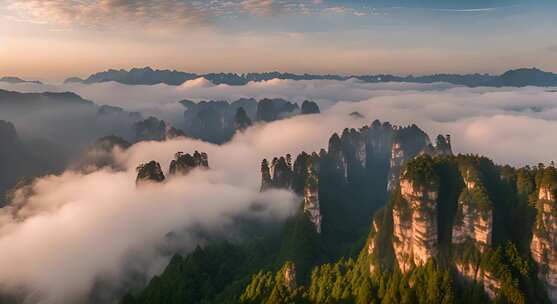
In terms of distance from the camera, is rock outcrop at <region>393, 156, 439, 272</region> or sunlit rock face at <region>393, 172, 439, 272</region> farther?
rock outcrop at <region>393, 156, 439, 272</region>

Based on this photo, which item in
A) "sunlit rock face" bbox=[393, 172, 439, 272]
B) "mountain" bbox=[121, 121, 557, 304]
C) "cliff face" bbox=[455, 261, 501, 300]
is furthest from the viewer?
"sunlit rock face" bbox=[393, 172, 439, 272]

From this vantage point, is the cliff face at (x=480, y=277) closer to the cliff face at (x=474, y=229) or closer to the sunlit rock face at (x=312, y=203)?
the cliff face at (x=474, y=229)

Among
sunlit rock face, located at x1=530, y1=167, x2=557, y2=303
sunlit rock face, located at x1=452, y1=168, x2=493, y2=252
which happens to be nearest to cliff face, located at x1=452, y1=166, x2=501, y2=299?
sunlit rock face, located at x1=452, y1=168, x2=493, y2=252

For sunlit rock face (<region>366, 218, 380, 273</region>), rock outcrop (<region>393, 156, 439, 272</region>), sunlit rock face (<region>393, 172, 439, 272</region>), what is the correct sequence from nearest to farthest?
1. sunlit rock face (<region>393, 172, 439, 272</region>)
2. rock outcrop (<region>393, 156, 439, 272</region>)
3. sunlit rock face (<region>366, 218, 380, 273</region>)

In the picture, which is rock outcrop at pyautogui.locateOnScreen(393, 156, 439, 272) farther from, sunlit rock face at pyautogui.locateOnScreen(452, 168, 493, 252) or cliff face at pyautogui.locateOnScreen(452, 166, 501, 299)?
sunlit rock face at pyautogui.locateOnScreen(452, 168, 493, 252)

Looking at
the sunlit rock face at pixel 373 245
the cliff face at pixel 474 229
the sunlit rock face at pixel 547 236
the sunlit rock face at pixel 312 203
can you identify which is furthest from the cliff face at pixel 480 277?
the sunlit rock face at pixel 312 203

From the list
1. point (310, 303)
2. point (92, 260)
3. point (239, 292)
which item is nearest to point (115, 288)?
point (92, 260)

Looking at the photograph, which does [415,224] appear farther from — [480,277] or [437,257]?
[480,277]
